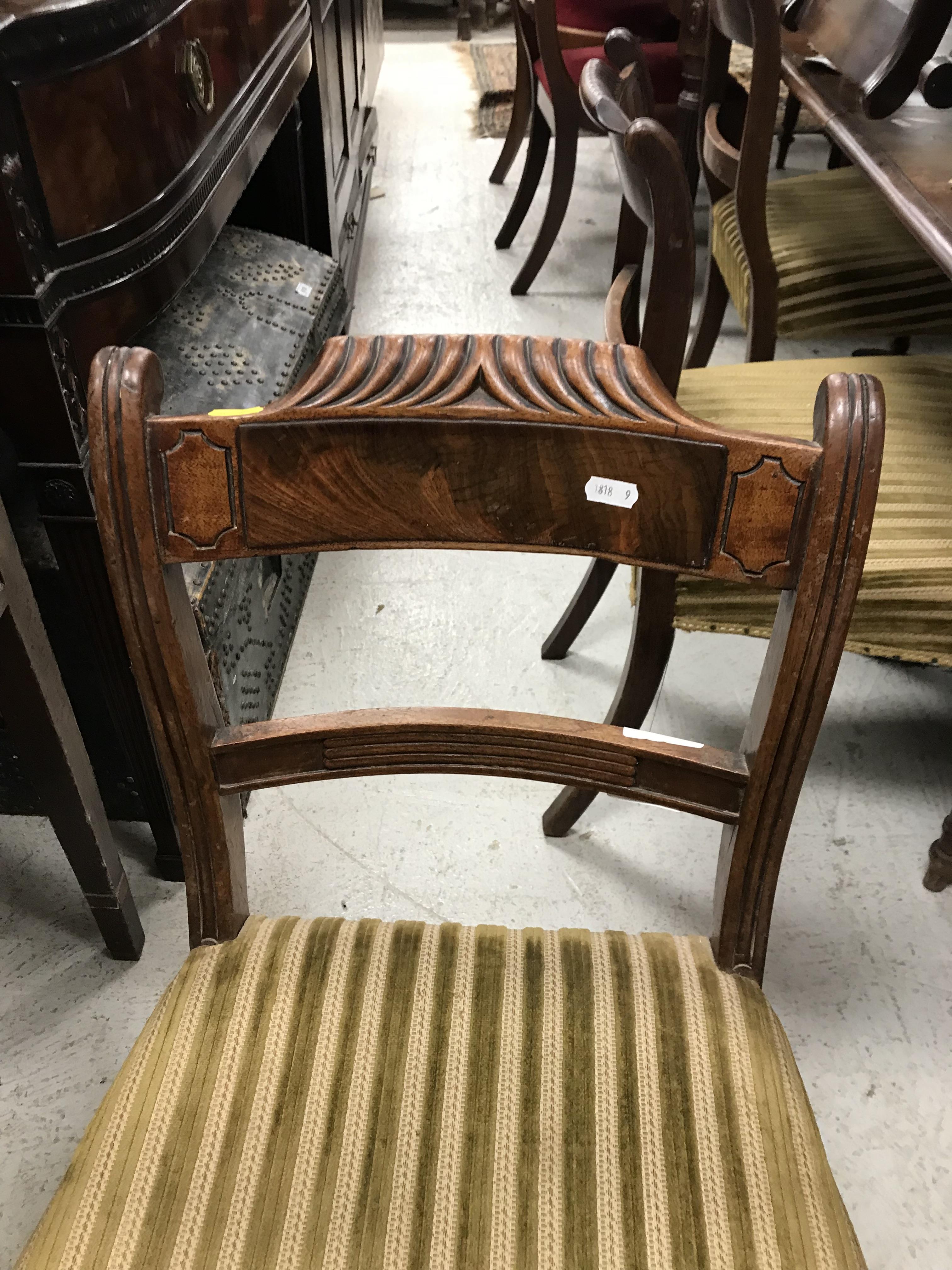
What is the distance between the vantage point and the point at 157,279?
0.89 m

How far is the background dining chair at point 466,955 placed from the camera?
543 millimetres

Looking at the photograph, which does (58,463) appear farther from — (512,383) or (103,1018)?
(103,1018)

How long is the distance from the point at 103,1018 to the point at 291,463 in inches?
33.0

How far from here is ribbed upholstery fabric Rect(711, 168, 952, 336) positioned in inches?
62.7

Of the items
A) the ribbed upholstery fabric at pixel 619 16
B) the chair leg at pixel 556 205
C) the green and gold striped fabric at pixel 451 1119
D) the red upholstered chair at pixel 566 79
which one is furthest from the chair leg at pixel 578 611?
the ribbed upholstery fabric at pixel 619 16

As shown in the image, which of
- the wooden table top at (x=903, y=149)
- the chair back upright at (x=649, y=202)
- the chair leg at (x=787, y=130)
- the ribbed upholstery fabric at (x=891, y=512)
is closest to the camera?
the chair back upright at (x=649, y=202)

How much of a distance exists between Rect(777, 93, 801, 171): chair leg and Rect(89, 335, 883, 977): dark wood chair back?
313 centimetres

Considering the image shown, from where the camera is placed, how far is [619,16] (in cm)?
290

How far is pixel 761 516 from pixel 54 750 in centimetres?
71

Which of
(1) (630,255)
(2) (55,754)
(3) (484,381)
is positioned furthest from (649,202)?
(2) (55,754)

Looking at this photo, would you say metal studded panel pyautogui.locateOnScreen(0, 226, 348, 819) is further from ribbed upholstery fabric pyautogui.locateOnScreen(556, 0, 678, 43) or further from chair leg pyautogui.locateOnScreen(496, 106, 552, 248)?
ribbed upholstery fabric pyautogui.locateOnScreen(556, 0, 678, 43)

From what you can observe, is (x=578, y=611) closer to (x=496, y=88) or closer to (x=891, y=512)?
(x=891, y=512)

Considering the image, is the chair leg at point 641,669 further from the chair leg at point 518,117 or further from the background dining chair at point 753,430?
the chair leg at point 518,117

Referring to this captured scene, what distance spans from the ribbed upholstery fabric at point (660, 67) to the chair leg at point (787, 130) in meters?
0.83
